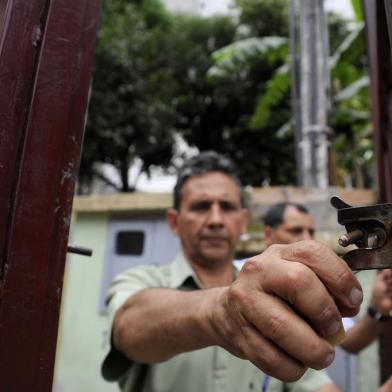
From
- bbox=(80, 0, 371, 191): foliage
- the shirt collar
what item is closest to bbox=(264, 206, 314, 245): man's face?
the shirt collar

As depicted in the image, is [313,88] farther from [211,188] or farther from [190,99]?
[190,99]

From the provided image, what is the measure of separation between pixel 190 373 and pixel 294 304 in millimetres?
980

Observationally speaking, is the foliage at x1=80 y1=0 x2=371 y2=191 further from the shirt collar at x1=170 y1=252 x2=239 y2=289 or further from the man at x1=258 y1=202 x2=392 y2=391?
the shirt collar at x1=170 y1=252 x2=239 y2=289

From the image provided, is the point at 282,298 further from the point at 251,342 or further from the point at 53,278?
the point at 53,278

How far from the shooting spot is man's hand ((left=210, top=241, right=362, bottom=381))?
1.93 ft

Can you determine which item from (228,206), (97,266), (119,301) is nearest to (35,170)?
(119,301)

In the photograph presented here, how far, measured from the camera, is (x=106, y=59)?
443 inches

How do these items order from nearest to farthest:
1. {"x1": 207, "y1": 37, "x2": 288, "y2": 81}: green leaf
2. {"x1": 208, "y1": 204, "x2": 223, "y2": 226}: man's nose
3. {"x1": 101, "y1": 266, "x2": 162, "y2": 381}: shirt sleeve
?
{"x1": 101, "y1": 266, "x2": 162, "y2": 381}: shirt sleeve
{"x1": 208, "y1": 204, "x2": 223, "y2": 226}: man's nose
{"x1": 207, "y1": 37, "x2": 288, "y2": 81}: green leaf

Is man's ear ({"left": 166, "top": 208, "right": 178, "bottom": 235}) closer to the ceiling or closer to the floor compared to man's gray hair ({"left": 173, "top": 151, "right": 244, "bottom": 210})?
closer to the floor

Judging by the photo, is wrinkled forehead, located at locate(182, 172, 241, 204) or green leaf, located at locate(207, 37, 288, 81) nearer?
→ wrinkled forehead, located at locate(182, 172, 241, 204)

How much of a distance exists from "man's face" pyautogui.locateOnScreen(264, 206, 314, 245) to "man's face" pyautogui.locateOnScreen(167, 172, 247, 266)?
3.27ft

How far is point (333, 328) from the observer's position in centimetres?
60

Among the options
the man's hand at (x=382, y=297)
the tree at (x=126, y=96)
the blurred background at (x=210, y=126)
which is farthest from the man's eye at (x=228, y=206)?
the tree at (x=126, y=96)

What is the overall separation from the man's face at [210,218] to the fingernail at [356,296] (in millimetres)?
1096
